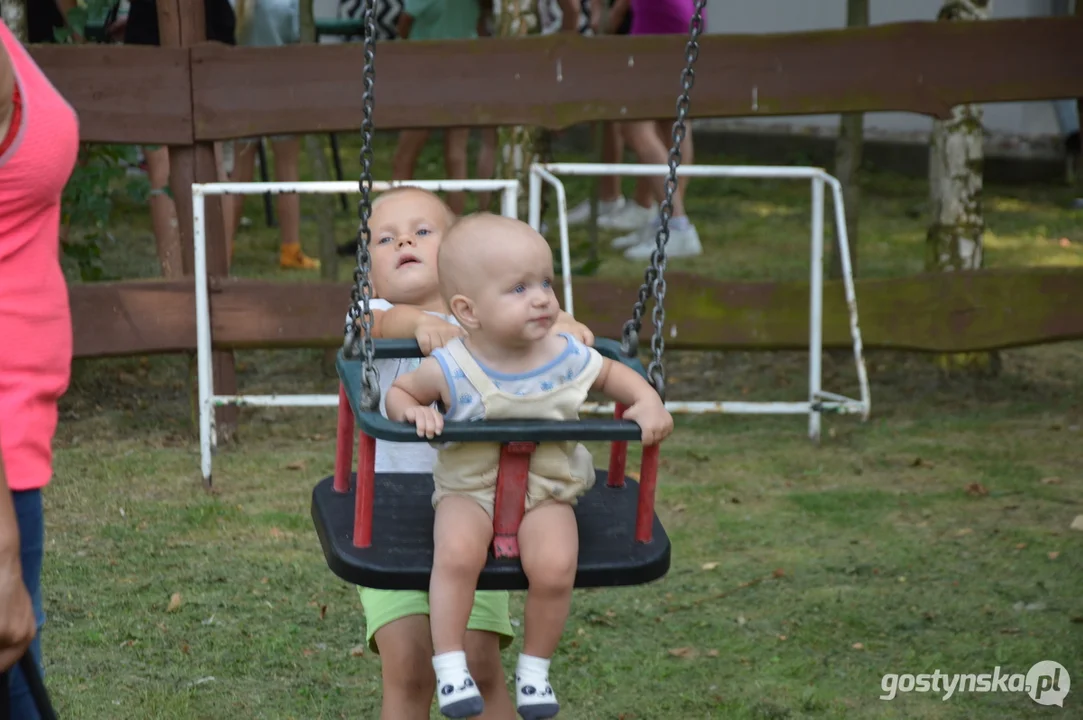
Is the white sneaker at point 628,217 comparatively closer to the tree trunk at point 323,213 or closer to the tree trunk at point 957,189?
the tree trunk at point 957,189

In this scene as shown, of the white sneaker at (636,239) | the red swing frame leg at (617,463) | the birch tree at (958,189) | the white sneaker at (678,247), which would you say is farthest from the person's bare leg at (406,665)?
the white sneaker at (636,239)

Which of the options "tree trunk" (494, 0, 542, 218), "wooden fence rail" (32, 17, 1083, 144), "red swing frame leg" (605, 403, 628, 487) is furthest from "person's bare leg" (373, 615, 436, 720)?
"tree trunk" (494, 0, 542, 218)

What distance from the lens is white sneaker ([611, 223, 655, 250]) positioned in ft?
29.3

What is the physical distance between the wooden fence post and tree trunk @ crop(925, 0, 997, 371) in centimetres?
331

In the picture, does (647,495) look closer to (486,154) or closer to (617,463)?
(617,463)

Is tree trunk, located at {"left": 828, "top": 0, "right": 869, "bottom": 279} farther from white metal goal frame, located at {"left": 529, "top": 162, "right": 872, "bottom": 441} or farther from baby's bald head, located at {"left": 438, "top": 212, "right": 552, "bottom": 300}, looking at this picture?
baby's bald head, located at {"left": 438, "top": 212, "right": 552, "bottom": 300}

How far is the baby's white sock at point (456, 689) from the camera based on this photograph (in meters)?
2.32

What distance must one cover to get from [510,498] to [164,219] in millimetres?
4908

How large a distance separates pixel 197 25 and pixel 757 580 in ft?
10.2

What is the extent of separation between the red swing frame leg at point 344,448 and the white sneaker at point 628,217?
6.86 metres

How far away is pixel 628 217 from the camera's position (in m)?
9.77

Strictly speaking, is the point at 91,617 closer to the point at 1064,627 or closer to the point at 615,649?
the point at 615,649

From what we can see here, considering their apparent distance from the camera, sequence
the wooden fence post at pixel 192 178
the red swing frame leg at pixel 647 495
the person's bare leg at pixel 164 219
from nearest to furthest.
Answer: the red swing frame leg at pixel 647 495 < the wooden fence post at pixel 192 178 < the person's bare leg at pixel 164 219

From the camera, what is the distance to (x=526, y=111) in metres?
5.59
